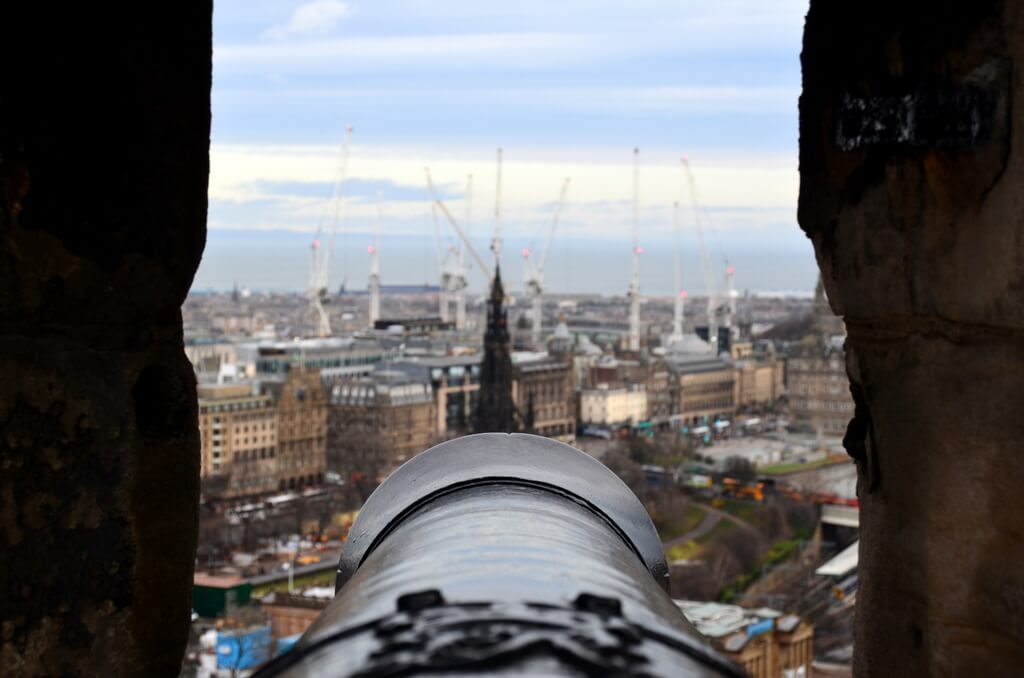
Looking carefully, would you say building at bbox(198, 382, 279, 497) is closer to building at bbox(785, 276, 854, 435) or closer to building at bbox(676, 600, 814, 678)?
building at bbox(785, 276, 854, 435)

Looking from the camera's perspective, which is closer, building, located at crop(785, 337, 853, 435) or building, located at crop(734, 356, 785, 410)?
building, located at crop(785, 337, 853, 435)

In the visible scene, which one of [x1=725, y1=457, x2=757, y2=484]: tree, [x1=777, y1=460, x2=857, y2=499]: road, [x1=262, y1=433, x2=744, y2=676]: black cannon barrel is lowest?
[x1=777, y1=460, x2=857, y2=499]: road

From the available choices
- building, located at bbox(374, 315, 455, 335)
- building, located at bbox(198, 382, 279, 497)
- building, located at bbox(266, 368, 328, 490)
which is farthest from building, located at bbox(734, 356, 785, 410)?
building, located at bbox(198, 382, 279, 497)

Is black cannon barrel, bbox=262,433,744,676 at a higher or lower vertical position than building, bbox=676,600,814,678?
higher

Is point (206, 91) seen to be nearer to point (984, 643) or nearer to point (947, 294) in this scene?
point (947, 294)

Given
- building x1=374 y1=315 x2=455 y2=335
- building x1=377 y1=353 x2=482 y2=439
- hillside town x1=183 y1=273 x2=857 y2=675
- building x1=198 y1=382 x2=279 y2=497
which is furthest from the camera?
building x1=374 y1=315 x2=455 y2=335

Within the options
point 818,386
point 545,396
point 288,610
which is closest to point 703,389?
point 818,386

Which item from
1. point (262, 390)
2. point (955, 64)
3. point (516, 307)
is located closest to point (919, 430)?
point (955, 64)
